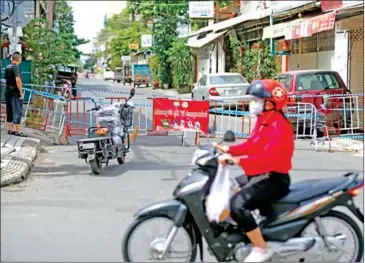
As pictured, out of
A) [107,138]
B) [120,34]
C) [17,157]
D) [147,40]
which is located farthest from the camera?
[120,34]

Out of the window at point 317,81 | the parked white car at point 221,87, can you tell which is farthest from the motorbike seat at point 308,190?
the parked white car at point 221,87

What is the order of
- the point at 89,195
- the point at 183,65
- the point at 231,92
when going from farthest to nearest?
Result: the point at 183,65 < the point at 231,92 < the point at 89,195

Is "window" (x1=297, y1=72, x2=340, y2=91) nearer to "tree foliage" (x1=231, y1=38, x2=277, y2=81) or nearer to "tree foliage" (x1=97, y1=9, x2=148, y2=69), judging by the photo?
"tree foliage" (x1=231, y1=38, x2=277, y2=81)

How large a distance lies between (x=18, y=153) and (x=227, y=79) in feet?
39.1

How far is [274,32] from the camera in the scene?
20.3 m

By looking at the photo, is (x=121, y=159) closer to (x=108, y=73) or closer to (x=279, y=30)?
(x=279, y=30)

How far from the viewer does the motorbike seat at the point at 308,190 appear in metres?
4.66

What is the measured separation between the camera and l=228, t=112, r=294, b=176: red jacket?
180 inches

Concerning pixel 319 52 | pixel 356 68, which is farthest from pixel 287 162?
pixel 319 52

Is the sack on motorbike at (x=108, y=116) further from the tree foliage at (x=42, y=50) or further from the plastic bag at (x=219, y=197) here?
the tree foliage at (x=42, y=50)

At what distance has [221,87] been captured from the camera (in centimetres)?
2033

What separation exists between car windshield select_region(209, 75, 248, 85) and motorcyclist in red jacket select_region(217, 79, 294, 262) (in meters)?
16.2

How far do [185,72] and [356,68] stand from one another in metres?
23.6

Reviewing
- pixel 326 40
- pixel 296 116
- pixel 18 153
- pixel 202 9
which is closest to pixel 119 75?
pixel 202 9
